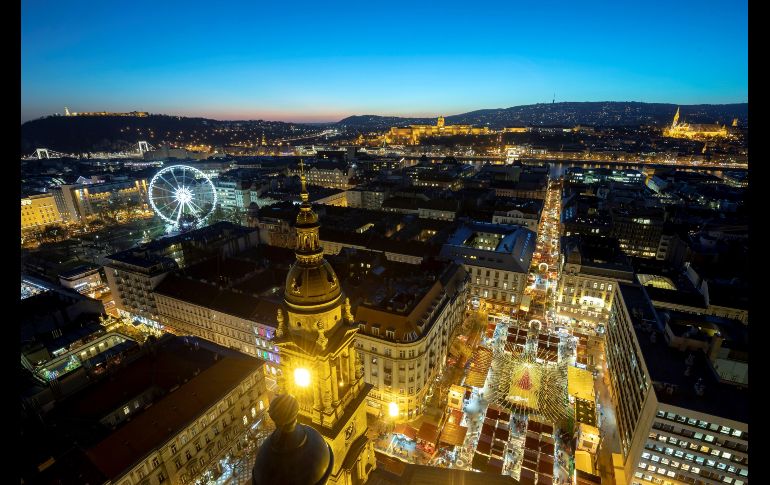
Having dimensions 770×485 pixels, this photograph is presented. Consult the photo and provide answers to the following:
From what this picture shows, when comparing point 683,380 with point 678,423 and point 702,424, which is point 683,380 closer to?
point 702,424

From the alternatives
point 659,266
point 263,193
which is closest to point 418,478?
point 659,266

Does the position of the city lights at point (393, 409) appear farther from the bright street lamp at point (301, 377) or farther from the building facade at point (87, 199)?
the building facade at point (87, 199)

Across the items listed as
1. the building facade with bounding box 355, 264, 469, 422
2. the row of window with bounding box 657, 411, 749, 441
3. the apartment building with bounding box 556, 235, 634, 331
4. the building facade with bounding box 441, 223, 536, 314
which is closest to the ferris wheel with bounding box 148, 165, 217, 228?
the building facade with bounding box 441, 223, 536, 314

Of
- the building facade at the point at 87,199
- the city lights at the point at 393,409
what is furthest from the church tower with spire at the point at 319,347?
the building facade at the point at 87,199

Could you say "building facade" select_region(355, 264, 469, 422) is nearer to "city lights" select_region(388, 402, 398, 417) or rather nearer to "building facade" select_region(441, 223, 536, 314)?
"city lights" select_region(388, 402, 398, 417)

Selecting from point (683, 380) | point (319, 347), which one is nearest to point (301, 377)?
point (319, 347)
